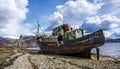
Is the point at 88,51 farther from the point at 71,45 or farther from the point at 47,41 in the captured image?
the point at 47,41

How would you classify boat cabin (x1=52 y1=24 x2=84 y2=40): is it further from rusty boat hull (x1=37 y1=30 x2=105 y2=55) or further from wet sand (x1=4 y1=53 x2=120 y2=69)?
wet sand (x1=4 y1=53 x2=120 y2=69)

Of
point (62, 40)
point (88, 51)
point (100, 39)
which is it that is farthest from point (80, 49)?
point (62, 40)

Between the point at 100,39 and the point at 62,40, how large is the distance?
11742 millimetres

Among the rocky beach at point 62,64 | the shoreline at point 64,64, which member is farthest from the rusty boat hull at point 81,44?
the rocky beach at point 62,64

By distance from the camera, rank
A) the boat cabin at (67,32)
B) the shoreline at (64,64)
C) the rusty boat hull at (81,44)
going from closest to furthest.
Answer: the shoreline at (64,64)
the rusty boat hull at (81,44)
the boat cabin at (67,32)

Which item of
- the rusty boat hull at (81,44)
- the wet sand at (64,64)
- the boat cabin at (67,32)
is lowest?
the wet sand at (64,64)

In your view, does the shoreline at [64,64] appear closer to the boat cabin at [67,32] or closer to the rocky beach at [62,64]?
the rocky beach at [62,64]

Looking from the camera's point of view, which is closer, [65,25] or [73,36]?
[73,36]

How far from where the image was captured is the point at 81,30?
43.5m

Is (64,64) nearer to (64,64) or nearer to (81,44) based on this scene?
(64,64)

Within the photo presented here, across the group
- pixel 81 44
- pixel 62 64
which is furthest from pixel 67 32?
pixel 62 64

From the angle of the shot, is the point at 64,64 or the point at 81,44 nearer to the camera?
the point at 64,64

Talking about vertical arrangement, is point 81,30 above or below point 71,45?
above

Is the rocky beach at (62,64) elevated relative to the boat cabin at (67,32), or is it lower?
lower
